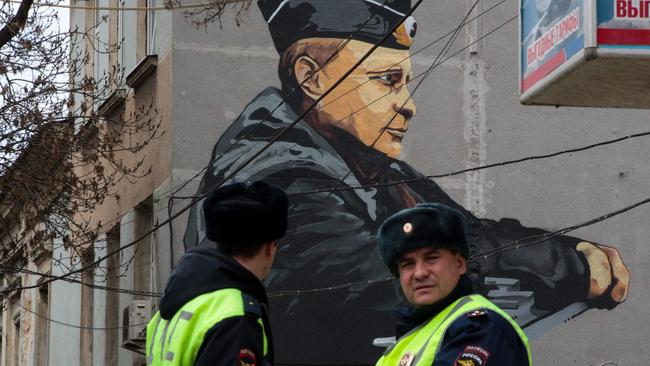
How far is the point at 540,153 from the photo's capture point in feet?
66.2

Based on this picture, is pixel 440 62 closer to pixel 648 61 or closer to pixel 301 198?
pixel 301 198

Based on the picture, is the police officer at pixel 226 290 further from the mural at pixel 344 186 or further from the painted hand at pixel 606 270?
the painted hand at pixel 606 270

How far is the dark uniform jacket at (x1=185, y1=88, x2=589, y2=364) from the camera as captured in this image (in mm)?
18812

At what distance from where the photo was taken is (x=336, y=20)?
1956 cm

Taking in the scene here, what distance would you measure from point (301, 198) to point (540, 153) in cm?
359

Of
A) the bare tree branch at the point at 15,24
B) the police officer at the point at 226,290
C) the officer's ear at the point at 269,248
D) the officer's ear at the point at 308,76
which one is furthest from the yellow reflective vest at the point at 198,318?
the officer's ear at the point at 308,76

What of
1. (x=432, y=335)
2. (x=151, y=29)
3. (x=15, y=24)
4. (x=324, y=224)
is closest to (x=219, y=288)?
(x=432, y=335)

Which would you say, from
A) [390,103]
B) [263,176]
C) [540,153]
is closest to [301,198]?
[263,176]

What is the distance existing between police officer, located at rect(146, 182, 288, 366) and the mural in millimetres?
13375

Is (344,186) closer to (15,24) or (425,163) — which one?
(425,163)

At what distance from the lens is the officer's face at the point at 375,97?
64.2ft

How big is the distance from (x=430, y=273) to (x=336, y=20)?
14.8m

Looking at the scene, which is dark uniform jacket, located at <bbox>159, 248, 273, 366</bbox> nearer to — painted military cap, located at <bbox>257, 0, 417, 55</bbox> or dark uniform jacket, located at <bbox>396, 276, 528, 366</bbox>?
dark uniform jacket, located at <bbox>396, 276, 528, 366</bbox>

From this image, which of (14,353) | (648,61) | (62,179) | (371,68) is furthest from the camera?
(14,353)
